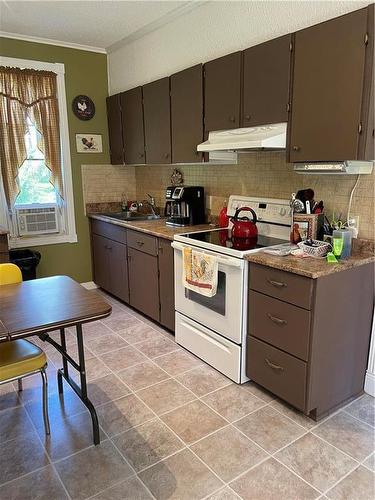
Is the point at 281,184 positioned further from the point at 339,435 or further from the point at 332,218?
the point at 339,435

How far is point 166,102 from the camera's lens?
3.28 m

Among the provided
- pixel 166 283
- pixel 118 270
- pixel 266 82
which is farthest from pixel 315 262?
pixel 118 270

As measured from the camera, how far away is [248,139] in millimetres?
2428

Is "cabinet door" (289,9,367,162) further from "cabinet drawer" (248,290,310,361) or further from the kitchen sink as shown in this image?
the kitchen sink

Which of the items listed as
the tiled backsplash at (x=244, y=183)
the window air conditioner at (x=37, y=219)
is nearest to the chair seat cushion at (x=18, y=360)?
the tiled backsplash at (x=244, y=183)

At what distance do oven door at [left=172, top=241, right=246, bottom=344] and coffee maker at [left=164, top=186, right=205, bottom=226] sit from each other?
566 millimetres

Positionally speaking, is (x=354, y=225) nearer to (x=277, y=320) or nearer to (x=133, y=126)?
(x=277, y=320)

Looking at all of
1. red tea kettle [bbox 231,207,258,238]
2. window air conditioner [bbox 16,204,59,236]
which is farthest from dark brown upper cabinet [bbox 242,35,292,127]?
window air conditioner [bbox 16,204,59,236]

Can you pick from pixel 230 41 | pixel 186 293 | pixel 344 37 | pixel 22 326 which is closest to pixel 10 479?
pixel 22 326

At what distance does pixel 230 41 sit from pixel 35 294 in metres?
2.24

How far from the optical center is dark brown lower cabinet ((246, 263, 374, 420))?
2018 millimetres

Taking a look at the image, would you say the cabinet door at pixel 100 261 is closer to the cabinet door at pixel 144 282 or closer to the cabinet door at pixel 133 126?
the cabinet door at pixel 144 282

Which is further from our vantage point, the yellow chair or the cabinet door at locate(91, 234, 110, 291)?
the cabinet door at locate(91, 234, 110, 291)

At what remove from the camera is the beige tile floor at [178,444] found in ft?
5.63
